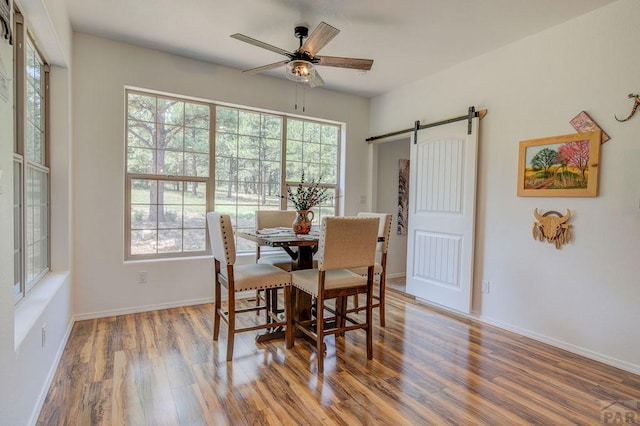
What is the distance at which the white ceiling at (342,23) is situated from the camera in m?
2.58

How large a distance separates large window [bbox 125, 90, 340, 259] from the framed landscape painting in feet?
8.45

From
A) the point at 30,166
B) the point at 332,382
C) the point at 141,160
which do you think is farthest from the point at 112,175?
the point at 332,382

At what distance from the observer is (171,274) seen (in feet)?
11.8

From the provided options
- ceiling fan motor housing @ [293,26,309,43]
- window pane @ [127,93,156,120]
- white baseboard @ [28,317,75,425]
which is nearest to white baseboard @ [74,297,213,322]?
white baseboard @ [28,317,75,425]

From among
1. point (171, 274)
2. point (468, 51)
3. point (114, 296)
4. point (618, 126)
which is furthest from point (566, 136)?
point (114, 296)

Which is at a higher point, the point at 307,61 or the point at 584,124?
the point at 307,61

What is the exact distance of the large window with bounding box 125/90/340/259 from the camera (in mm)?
3512

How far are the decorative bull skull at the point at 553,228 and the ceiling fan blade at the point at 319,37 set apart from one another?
2265 mm

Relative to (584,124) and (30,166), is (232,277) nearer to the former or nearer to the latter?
(30,166)

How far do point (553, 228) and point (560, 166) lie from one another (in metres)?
0.51

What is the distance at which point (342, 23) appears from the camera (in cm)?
285

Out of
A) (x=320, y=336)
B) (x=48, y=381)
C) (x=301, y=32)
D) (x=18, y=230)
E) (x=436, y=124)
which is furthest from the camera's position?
(x=436, y=124)

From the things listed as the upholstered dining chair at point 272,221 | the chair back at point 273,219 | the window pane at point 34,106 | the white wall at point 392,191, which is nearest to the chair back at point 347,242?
the upholstered dining chair at point 272,221

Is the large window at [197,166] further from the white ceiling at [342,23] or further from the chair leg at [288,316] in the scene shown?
the chair leg at [288,316]
